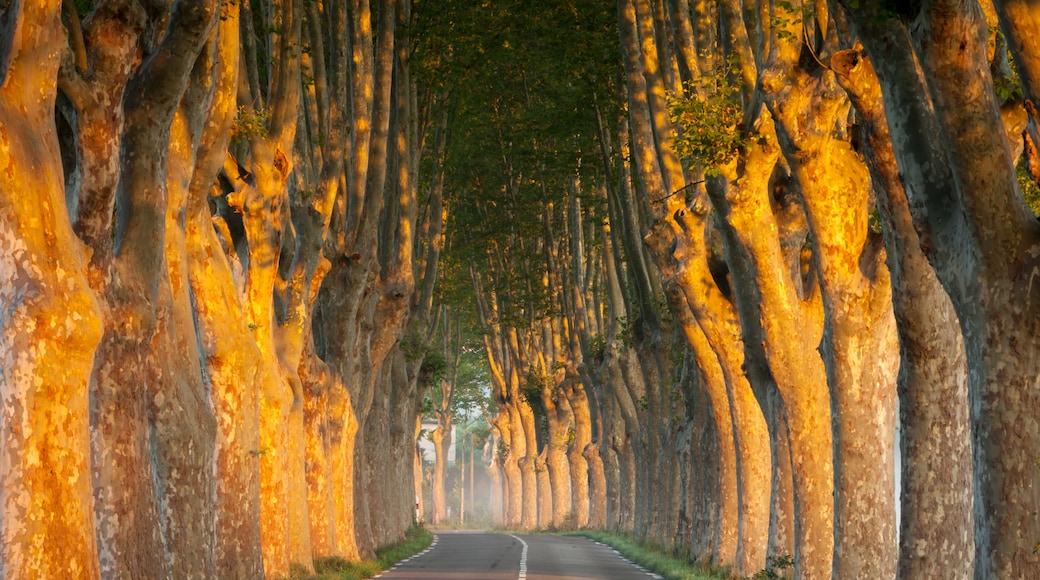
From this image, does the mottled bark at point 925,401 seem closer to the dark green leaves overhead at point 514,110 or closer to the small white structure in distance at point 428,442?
the dark green leaves overhead at point 514,110

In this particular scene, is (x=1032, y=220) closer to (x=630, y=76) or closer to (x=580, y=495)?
(x=630, y=76)

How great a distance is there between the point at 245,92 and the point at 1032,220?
1093 centimetres

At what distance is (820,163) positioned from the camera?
531 inches

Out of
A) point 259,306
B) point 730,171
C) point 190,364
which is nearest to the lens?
point 190,364

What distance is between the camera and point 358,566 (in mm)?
22516

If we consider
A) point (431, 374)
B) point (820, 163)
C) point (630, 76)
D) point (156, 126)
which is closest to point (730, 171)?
point (820, 163)

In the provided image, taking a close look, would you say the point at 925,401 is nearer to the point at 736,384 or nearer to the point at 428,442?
the point at 736,384

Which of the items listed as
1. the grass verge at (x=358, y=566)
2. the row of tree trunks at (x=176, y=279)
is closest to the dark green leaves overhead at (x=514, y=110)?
the row of tree trunks at (x=176, y=279)

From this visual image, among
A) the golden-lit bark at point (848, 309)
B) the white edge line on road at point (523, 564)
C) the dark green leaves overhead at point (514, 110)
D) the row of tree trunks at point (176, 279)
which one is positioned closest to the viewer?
the row of tree trunks at point (176, 279)

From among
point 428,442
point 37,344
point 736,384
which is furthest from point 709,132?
point 428,442

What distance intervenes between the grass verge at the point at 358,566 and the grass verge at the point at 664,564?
479 cm

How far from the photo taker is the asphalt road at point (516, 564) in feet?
69.5

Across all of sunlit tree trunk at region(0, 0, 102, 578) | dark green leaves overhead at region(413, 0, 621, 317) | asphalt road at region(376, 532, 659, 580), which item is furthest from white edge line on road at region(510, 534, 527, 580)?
sunlit tree trunk at region(0, 0, 102, 578)

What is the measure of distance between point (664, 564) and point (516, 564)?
2.66m
